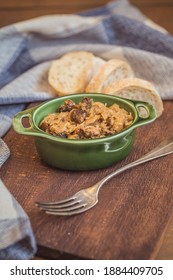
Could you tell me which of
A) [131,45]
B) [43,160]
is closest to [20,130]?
[43,160]

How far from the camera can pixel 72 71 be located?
2.56m

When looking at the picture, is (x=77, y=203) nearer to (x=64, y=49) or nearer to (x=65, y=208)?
(x=65, y=208)

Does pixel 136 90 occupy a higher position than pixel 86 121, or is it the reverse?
pixel 86 121

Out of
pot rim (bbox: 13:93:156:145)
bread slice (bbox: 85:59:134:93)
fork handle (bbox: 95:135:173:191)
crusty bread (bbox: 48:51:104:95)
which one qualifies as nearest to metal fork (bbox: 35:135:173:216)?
fork handle (bbox: 95:135:173:191)

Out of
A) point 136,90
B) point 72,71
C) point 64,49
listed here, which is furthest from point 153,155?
point 64,49

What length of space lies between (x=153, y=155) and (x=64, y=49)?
3.37 feet

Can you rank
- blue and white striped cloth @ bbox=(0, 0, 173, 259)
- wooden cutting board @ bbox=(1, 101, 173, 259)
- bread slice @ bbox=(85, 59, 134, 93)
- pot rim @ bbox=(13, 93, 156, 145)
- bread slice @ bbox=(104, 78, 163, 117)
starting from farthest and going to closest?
blue and white striped cloth @ bbox=(0, 0, 173, 259) → bread slice @ bbox=(85, 59, 134, 93) → bread slice @ bbox=(104, 78, 163, 117) → pot rim @ bbox=(13, 93, 156, 145) → wooden cutting board @ bbox=(1, 101, 173, 259)

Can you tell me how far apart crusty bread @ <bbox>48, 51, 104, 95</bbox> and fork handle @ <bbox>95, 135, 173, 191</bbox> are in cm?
61

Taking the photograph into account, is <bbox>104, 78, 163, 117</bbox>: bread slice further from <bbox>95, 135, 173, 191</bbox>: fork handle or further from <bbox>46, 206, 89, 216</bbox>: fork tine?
<bbox>46, 206, 89, 216</bbox>: fork tine

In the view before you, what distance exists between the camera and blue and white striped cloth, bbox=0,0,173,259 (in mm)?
2463

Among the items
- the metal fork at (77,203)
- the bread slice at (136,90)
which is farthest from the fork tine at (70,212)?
the bread slice at (136,90)

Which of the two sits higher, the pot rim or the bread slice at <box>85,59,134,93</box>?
the pot rim

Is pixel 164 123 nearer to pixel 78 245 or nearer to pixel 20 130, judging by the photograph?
pixel 20 130
